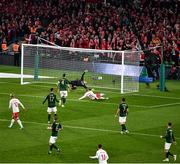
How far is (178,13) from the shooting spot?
67.1m

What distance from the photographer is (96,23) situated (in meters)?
67.1

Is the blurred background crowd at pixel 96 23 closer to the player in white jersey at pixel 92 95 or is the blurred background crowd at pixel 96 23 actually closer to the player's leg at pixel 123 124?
the player in white jersey at pixel 92 95

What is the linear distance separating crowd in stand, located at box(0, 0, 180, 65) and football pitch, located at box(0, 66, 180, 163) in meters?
8.16

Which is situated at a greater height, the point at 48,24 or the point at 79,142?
the point at 48,24

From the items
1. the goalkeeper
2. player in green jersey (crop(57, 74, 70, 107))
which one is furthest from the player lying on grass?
player in green jersey (crop(57, 74, 70, 107))

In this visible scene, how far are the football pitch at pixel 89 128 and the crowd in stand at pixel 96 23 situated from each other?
8.16 m

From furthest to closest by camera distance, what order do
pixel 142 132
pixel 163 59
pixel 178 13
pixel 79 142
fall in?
1. pixel 178 13
2. pixel 163 59
3. pixel 142 132
4. pixel 79 142

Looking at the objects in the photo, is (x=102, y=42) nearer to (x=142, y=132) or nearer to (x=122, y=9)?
(x=122, y=9)

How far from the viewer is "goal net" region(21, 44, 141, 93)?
178 feet

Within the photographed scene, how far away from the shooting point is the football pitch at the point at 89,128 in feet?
114

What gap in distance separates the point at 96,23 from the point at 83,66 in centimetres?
1147

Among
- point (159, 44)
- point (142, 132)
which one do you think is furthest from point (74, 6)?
point (142, 132)

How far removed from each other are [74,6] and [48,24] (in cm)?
296

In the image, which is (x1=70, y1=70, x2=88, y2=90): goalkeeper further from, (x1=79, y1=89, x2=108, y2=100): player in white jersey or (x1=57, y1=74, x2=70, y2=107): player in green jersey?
(x1=57, y1=74, x2=70, y2=107): player in green jersey
